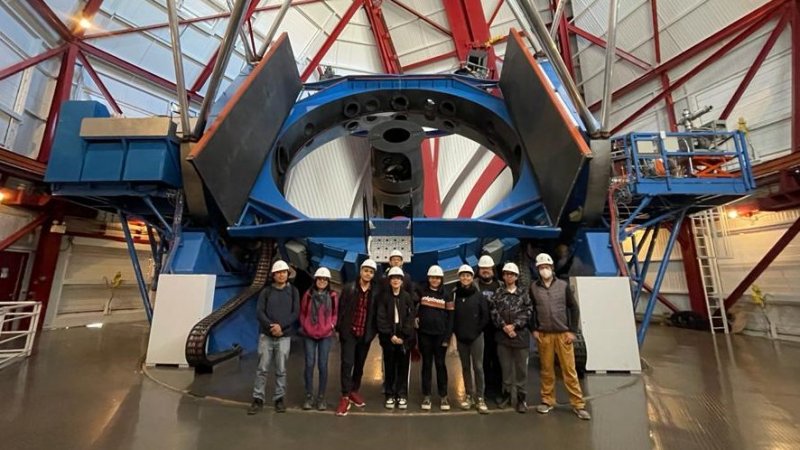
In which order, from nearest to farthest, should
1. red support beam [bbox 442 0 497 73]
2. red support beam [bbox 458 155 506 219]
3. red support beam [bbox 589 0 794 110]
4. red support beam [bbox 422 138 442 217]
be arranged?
red support beam [bbox 589 0 794 110] < red support beam [bbox 422 138 442 217] < red support beam [bbox 458 155 506 219] < red support beam [bbox 442 0 497 73]

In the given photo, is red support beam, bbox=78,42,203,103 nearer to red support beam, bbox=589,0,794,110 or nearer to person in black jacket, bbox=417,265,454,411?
person in black jacket, bbox=417,265,454,411

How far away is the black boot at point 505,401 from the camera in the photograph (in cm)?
312

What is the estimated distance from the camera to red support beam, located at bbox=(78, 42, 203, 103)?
9.29 metres

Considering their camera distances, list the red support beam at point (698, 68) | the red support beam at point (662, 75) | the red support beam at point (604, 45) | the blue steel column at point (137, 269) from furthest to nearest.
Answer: the red support beam at point (604, 45) < the red support beam at point (662, 75) < the red support beam at point (698, 68) < the blue steel column at point (137, 269)

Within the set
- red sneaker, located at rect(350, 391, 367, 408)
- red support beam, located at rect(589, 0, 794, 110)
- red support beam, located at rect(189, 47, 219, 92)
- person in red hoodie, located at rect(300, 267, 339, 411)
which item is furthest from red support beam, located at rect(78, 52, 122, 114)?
red support beam, located at rect(589, 0, 794, 110)

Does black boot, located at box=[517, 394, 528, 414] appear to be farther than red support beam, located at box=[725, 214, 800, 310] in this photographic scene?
No

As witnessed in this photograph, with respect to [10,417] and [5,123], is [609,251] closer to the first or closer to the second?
[10,417]

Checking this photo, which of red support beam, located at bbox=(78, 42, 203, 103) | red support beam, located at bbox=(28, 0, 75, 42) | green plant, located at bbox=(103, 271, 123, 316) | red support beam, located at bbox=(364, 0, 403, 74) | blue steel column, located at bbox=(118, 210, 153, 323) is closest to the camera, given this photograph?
blue steel column, located at bbox=(118, 210, 153, 323)

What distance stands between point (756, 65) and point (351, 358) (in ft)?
39.0

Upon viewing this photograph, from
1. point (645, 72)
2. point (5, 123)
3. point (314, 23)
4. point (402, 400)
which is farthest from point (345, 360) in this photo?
point (314, 23)

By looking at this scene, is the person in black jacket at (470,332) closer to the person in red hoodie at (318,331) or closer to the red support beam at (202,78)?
the person in red hoodie at (318,331)

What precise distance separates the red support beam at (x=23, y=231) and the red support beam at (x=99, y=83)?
10.8ft

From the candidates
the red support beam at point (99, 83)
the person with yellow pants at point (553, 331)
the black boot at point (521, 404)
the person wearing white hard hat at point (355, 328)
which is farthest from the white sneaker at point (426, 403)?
the red support beam at point (99, 83)

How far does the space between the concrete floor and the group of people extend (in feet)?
0.62
